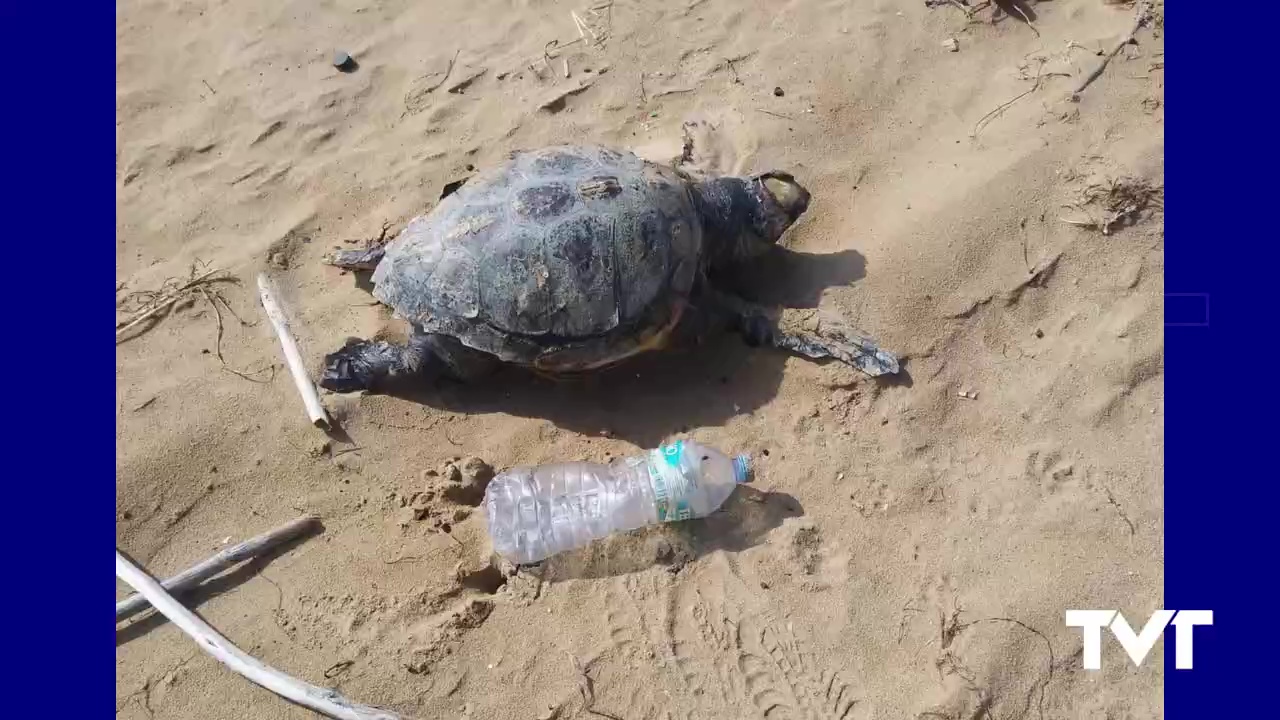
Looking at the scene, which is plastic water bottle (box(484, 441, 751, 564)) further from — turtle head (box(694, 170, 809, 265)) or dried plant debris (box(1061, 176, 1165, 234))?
dried plant debris (box(1061, 176, 1165, 234))

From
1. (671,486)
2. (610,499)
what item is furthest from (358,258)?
(671,486)

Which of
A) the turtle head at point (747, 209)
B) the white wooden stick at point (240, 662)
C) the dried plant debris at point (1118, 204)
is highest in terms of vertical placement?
the dried plant debris at point (1118, 204)

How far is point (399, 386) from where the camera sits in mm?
3930

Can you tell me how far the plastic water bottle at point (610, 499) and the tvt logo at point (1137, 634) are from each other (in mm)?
1411

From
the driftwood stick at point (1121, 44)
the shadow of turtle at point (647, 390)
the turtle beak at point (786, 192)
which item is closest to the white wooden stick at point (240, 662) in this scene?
the shadow of turtle at point (647, 390)

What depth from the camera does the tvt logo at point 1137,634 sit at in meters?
3.01

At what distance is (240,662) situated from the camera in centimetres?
311

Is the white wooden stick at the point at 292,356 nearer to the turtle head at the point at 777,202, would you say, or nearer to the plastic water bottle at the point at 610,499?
the plastic water bottle at the point at 610,499

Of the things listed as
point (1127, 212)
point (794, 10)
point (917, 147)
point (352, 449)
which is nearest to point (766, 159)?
point (917, 147)

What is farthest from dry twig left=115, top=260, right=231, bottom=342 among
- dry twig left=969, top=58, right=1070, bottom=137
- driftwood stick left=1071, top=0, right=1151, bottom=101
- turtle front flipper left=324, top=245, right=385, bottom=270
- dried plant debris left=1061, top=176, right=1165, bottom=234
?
driftwood stick left=1071, top=0, right=1151, bottom=101

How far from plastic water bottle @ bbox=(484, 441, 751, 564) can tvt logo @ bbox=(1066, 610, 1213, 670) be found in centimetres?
141

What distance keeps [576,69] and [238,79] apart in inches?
92.5

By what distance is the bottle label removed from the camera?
3.31 meters

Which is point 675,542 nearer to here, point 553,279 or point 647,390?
point 647,390
